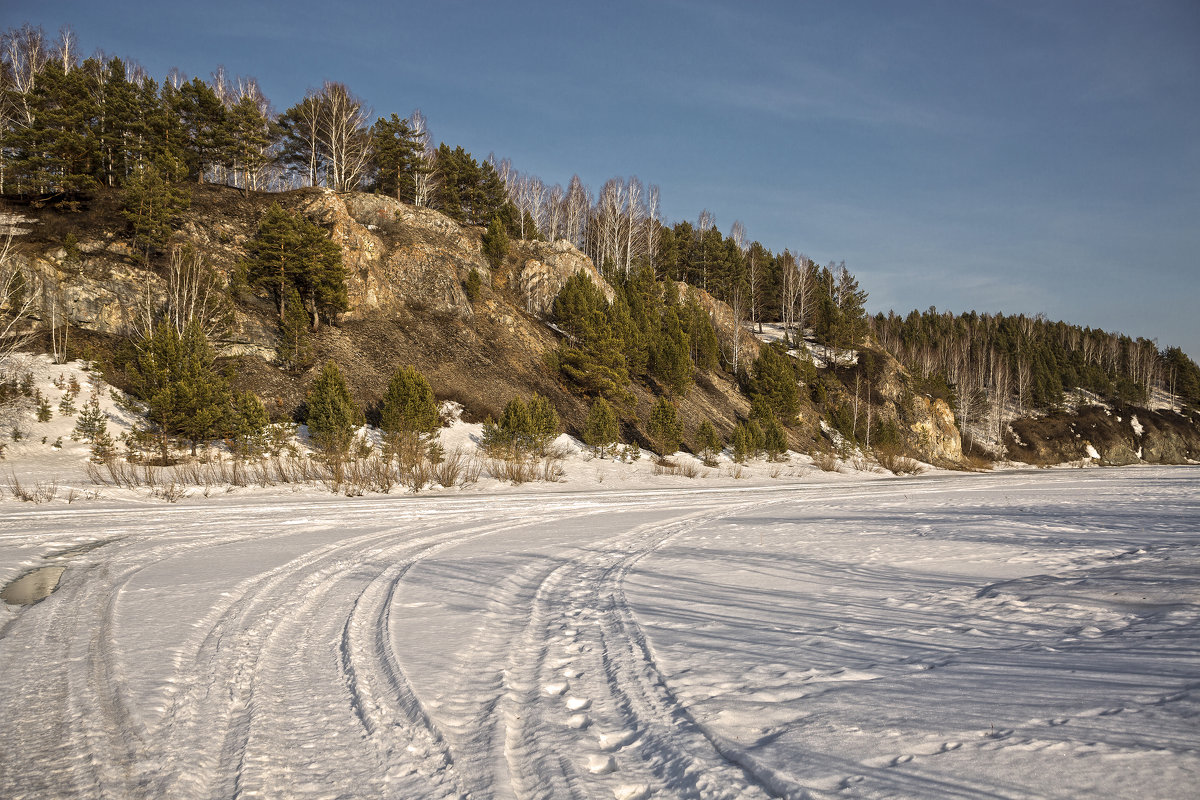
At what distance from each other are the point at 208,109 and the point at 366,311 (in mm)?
20571

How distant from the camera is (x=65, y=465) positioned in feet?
64.1

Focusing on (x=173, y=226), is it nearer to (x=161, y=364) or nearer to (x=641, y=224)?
(x=161, y=364)

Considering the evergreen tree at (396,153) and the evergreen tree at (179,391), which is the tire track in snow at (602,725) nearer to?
the evergreen tree at (179,391)

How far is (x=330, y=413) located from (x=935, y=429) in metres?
52.0

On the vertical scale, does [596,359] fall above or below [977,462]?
above

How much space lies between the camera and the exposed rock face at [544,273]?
43.5 metres

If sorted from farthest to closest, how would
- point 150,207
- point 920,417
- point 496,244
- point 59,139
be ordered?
point 920,417, point 496,244, point 59,139, point 150,207

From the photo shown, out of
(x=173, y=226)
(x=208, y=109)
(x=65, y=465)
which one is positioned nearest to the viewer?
(x=65, y=465)

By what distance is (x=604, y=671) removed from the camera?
3932mm

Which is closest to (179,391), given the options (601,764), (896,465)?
(601,764)

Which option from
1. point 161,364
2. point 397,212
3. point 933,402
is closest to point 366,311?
point 397,212

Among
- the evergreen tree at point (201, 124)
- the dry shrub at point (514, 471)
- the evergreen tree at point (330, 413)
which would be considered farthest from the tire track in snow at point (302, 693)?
the evergreen tree at point (201, 124)

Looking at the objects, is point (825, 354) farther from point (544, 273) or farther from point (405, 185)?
point (405, 185)

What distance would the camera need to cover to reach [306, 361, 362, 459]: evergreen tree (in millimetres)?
22625
